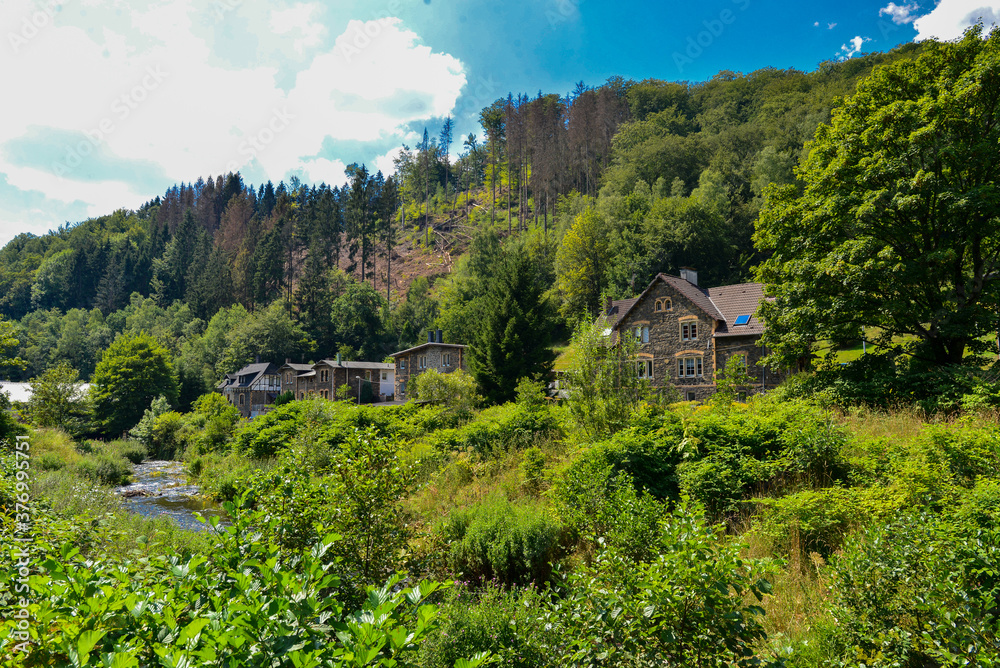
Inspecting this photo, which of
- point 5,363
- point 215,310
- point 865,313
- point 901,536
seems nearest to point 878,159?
point 865,313

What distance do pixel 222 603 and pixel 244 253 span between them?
101 meters

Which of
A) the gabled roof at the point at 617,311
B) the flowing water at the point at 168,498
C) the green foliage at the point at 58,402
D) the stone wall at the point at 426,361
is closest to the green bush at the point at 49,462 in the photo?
the flowing water at the point at 168,498

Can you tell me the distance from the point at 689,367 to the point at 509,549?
1161 inches

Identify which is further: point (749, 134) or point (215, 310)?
point (215, 310)

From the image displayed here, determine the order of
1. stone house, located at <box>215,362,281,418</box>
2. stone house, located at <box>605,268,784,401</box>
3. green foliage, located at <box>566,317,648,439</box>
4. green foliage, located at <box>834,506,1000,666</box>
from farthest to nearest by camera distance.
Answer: stone house, located at <box>215,362,281,418</box>
stone house, located at <box>605,268,784,401</box>
green foliage, located at <box>566,317,648,439</box>
green foliage, located at <box>834,506,1000,666</box>

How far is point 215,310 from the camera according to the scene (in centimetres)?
8719

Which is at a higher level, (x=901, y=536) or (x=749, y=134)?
(x=749, y=134)

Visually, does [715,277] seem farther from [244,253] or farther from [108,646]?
[244,253]

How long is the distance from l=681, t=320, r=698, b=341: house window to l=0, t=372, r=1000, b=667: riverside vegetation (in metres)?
21.2

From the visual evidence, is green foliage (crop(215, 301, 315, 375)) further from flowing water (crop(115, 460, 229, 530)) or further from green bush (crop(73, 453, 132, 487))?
green bush (crop(73, 453, 132, 487))

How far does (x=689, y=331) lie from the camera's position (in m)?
35.5

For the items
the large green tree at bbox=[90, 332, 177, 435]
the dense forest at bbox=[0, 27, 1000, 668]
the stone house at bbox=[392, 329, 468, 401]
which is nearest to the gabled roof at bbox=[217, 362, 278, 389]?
the large green tree at bbox=[90, 332, 177, 435]

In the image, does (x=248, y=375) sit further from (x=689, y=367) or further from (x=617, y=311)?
(x=689, y=367)

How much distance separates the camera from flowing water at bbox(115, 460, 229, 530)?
18.3m
